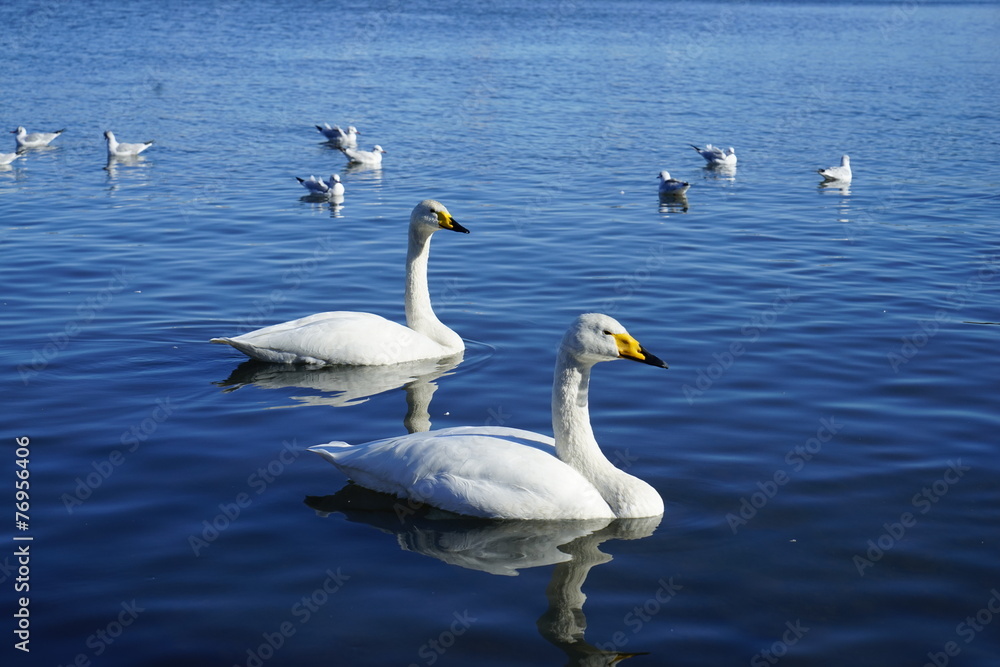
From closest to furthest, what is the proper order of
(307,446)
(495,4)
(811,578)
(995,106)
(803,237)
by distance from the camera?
(811,578)
(307,446)
(803,237)
(995,106)
(495,4)

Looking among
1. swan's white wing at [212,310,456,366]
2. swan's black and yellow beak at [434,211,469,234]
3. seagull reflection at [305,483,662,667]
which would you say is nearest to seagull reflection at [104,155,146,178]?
swan's black and yellow beak at [434,211,469,234]

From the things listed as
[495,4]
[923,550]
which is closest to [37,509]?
[923,550]

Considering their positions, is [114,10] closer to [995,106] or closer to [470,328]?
[995,106]

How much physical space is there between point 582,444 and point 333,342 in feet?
12.4

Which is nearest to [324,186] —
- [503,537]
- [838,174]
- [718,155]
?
[718,155]

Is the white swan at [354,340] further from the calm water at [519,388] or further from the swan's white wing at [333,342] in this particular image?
the calm water at [519,388]

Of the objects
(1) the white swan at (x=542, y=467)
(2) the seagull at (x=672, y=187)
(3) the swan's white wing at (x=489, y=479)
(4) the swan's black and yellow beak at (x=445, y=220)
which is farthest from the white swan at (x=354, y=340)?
(2) the seagull at (x=672, y=187)

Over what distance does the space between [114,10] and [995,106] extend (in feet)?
143

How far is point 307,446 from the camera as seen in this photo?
8.73m

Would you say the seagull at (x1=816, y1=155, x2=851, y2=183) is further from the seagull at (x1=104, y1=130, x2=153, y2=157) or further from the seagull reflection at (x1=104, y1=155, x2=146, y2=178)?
the seagull at (x1=104, y1=130, x2=153, y2=157)

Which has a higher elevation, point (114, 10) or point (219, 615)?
point (114, 10)

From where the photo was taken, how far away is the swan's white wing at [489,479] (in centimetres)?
723

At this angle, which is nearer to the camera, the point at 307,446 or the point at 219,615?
the point at 219,615

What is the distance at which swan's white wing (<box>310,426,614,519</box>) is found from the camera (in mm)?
7227
